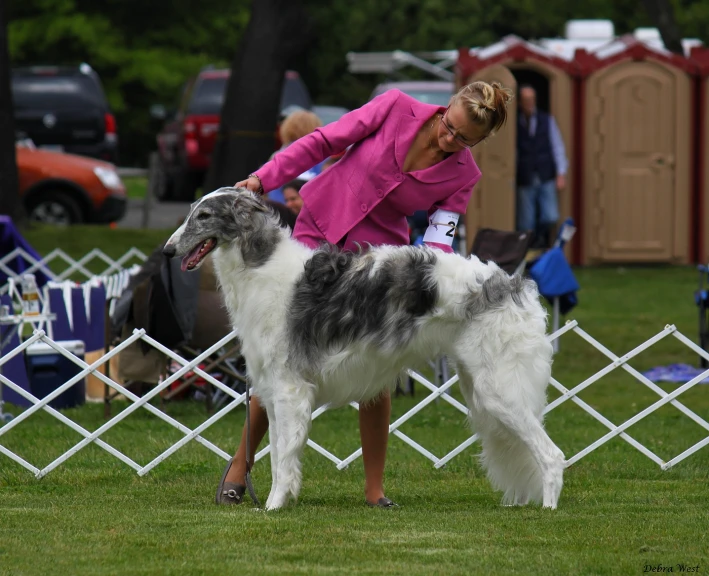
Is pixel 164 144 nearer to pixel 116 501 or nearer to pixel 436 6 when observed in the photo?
pixel 436 6

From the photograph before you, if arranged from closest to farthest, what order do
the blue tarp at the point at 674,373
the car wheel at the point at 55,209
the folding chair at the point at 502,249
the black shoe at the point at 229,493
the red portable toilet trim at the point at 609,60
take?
the black shoe at the point at 229,493 → the folding chair at the point at 502,249 → the blue tarp at the point at 674,373 → the red portable toilet trim at the point at 609,60 → the car wheel at the point at 55,209

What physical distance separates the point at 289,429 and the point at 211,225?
85 centimetres

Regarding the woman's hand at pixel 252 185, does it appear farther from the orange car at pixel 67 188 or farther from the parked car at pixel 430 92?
the parked car at pixel 430 92

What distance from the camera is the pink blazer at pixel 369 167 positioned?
15.9 feet

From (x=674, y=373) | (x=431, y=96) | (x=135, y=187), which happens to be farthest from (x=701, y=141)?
(x=135, y=187)

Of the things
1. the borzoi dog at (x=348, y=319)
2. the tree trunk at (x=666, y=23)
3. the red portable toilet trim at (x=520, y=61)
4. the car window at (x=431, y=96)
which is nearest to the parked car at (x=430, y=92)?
the car window at (x=431, y=96)

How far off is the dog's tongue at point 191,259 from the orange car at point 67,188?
34.2 ft

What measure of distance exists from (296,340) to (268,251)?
365 millimetres

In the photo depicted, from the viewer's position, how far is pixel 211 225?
4.56 meters

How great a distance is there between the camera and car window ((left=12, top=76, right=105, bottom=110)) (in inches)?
769

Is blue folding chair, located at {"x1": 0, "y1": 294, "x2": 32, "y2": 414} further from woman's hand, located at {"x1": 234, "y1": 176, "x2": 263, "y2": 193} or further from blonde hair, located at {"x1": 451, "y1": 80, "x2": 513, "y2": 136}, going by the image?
blonde hair, located at {"x1": 451, "y1": 80, "x2": 513, "y2": 136}

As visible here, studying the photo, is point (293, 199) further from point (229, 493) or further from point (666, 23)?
point (666, 23)

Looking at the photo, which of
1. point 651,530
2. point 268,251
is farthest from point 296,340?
point 651,530

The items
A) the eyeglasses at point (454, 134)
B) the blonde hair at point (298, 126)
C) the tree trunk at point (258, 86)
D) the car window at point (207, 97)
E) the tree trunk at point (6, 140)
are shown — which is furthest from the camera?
the car window at point (207, 97)
